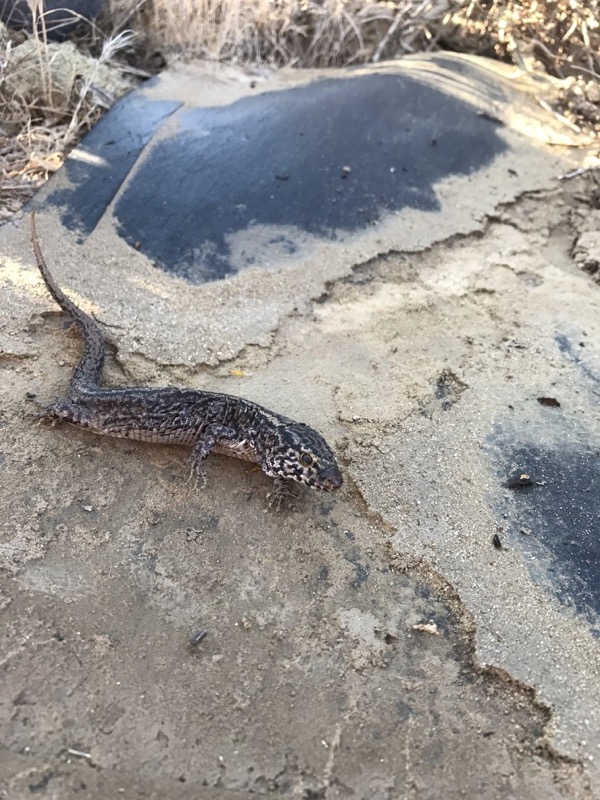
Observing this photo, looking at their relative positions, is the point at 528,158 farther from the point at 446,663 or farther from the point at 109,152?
the point at 446,663

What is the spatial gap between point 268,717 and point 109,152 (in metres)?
→ 4.36

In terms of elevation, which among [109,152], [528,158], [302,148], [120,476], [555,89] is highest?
[555,89]

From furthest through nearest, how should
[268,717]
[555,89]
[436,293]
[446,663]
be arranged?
[555,89] → [436,293] → [446,663] → [268,717]

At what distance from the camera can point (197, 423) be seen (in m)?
3.71

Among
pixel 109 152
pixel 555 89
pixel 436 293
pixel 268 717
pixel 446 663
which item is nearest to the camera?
pixel 268 717

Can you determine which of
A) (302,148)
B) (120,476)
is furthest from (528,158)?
(120,476)

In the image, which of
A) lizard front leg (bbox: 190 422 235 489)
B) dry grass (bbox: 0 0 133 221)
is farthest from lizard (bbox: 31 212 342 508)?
dry grass (bbox: 0 0 133 221)

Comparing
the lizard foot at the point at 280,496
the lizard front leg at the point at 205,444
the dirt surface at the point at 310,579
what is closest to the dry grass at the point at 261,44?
the dirt surface at the point at 310,579

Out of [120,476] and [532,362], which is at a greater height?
[532,362]

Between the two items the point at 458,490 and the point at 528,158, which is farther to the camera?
the point at 528,158

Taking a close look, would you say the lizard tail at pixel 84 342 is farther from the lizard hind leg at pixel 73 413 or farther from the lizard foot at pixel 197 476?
the lizard foot at pixel 197 476

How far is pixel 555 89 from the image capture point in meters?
6.54

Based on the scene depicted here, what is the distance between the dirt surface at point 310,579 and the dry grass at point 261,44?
1.54m

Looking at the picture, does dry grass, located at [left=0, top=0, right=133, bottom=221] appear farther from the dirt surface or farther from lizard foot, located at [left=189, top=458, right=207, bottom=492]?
lizard foot, located at [left=189, top=458, right=207, bottom=492]
